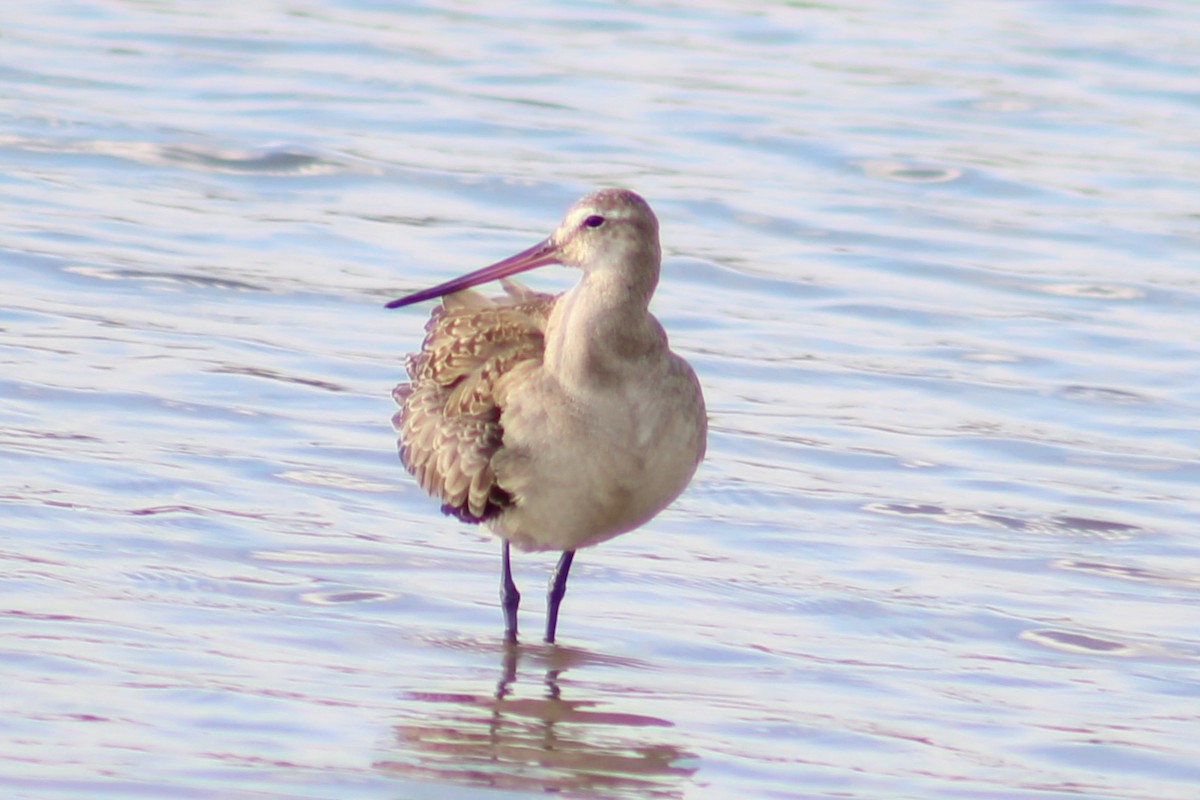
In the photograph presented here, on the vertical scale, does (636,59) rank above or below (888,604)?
above

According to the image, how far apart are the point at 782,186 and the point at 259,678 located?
8938mm

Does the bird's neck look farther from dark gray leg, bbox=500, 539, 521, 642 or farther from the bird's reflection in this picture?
the bird's reflection

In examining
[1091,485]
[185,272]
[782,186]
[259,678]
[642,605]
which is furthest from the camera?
[782,186]

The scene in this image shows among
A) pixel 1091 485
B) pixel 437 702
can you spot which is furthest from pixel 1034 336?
pixel 437 702

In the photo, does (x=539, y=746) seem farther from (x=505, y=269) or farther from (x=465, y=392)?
(x=505, y=269)

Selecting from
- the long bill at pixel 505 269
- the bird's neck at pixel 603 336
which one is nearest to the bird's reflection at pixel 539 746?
the bird's neck at pixel 603 336

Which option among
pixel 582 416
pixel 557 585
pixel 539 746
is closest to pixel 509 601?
pixel 557 585

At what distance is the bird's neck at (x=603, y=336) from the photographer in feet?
22.7

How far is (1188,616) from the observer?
306 inches

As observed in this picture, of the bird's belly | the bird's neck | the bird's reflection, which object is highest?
the bird's neck

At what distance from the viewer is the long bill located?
724cm

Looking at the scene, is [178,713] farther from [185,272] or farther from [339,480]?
[185,272]

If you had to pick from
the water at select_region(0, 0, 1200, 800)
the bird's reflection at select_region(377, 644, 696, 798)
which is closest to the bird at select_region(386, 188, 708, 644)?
the water at select_region(0, 0, 1200, 800)

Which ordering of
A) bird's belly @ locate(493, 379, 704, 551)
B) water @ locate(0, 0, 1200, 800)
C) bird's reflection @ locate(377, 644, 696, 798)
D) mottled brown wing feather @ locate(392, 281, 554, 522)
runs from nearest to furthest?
bird's reflection @ locate(377, 644, 696, 798) → water @ locate(0, 0, 1200, 800) → bird's belly @ locate(493, 379, 704, 551) → mottled brown wing feather @ locate(392, 281, 554, 522)
